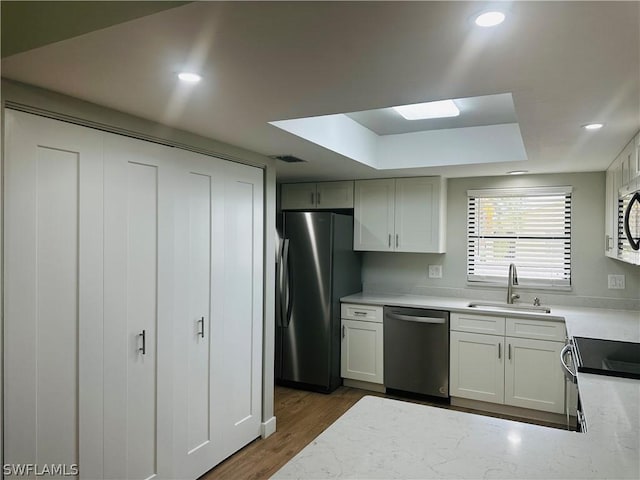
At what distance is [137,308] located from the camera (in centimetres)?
238

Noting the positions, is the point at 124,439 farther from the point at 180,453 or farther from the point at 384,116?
the point at 384,116

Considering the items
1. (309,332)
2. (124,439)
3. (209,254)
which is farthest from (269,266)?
(124,439)

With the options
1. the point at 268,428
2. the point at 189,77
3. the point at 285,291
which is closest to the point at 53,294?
the point at 189,77

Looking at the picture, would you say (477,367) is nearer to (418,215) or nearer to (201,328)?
(418,215)

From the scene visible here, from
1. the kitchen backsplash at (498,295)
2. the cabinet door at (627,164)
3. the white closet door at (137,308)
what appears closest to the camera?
the white closet door at (137,308)

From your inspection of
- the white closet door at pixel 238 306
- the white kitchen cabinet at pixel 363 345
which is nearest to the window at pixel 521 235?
the white kitchen cabinet at pixel 363 345

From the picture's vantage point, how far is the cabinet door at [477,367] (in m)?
3.88

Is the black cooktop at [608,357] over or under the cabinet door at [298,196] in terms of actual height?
under

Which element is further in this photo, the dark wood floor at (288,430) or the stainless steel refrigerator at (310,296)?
the stainless steel refrigerator at (310,296)

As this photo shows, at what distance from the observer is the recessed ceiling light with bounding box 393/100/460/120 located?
308cm

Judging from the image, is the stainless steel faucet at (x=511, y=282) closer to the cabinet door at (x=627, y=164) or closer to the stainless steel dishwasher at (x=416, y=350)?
the stainless steel dishwasher at (x=416, y=350)

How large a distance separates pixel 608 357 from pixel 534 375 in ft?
5.24

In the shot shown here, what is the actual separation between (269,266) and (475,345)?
1.95m

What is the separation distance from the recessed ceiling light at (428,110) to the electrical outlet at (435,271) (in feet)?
5.96
